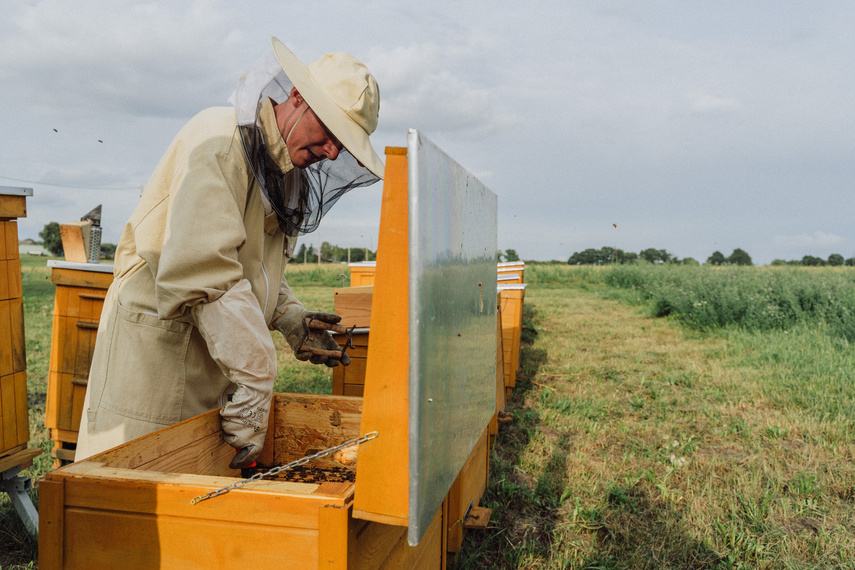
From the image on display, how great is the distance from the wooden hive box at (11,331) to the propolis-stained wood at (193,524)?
4.63 feet

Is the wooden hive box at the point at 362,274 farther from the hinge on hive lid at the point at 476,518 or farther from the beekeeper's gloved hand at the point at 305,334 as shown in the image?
the beekeeper's gloved hand at the point at 305,334

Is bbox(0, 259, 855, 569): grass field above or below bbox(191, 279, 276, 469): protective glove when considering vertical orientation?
below

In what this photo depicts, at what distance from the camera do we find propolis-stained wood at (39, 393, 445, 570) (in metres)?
1.00


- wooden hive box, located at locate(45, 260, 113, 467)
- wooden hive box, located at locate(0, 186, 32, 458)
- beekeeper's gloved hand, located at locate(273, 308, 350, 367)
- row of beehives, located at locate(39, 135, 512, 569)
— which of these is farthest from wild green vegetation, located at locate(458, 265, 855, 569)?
wooden hive box, located at locate(45, 260, 113, 467)

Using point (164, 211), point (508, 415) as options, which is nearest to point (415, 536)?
point (164, 211)

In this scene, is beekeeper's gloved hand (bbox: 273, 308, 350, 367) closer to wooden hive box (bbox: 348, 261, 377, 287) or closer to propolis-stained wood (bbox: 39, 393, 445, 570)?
propolis-stained wood (bbox: 39, 393, 445, 570)

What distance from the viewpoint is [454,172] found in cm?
122

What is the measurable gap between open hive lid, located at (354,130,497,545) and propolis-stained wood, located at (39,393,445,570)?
85 mm

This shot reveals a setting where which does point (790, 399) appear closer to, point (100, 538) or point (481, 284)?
point (481, 284)

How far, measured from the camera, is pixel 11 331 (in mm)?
2297

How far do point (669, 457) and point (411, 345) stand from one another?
3236 mm

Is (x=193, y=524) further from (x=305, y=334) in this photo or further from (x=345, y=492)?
(x=305, y=334)

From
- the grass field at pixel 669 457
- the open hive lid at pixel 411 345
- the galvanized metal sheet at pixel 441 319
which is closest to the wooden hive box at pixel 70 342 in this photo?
the grass field at pixel 669 457

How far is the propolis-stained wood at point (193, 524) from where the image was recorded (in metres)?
1.00
